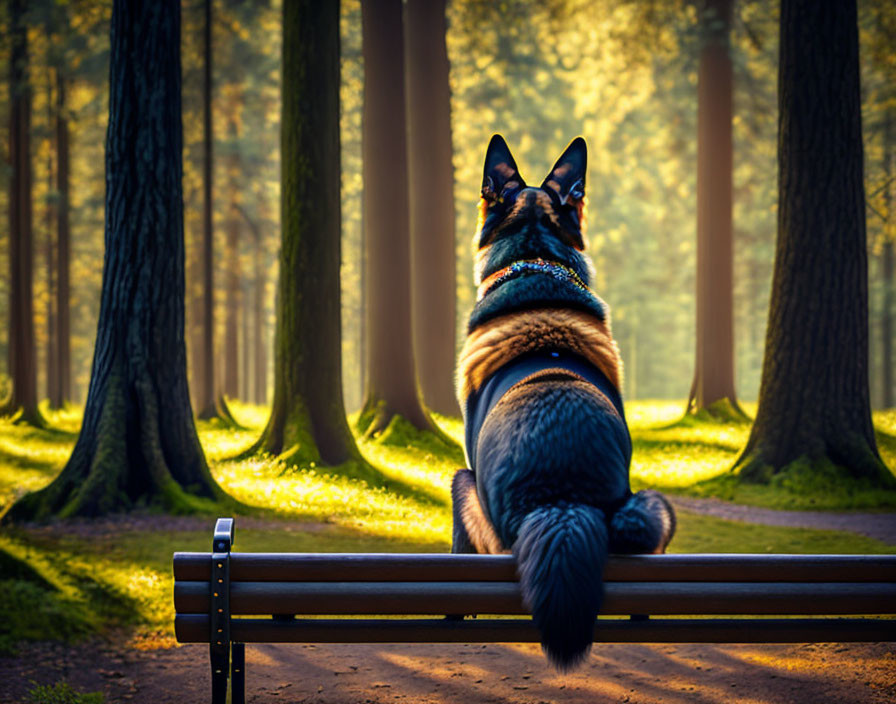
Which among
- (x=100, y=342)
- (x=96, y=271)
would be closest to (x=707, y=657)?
(x=100, y=342)

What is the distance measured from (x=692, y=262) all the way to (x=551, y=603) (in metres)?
42.1

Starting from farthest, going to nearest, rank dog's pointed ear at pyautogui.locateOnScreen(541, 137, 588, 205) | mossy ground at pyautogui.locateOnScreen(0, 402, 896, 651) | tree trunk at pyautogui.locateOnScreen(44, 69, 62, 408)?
tree trunk at pyautogui.locateOnScreen(44, 69, 62, 408)
mossy ground at pyautogui.locateOnScreen(0, 402, 896, 651)
dog's pointed ear at pyautogui.locateOnScreen(541, 137, 588, 205)

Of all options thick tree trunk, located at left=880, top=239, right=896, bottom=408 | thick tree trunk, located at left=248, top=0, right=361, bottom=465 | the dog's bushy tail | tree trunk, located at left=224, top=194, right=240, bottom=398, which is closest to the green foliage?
the dog's bushy tail

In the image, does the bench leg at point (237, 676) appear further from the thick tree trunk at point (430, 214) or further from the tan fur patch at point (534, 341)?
the thick tree trunk at point (430, 214)

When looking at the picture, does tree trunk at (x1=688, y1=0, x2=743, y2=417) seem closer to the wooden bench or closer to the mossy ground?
the mossy ground

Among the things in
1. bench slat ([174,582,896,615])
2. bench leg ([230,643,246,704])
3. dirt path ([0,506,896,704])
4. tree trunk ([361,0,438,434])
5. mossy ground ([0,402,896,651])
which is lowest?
dirt path ([0,506,896,704])

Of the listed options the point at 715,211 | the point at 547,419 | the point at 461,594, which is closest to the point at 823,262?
the point at 547,419

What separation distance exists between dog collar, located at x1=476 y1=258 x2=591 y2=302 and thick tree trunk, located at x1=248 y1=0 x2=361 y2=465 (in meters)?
7.57

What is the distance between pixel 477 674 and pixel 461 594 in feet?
8.72

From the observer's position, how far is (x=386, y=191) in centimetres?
1656

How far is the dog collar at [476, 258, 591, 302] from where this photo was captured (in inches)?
205

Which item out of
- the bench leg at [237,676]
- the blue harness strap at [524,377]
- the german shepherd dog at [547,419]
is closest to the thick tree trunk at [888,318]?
the german shepherd dog at [547,419]

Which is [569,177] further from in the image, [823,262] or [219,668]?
[823,262]

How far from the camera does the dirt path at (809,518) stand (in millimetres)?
9906
